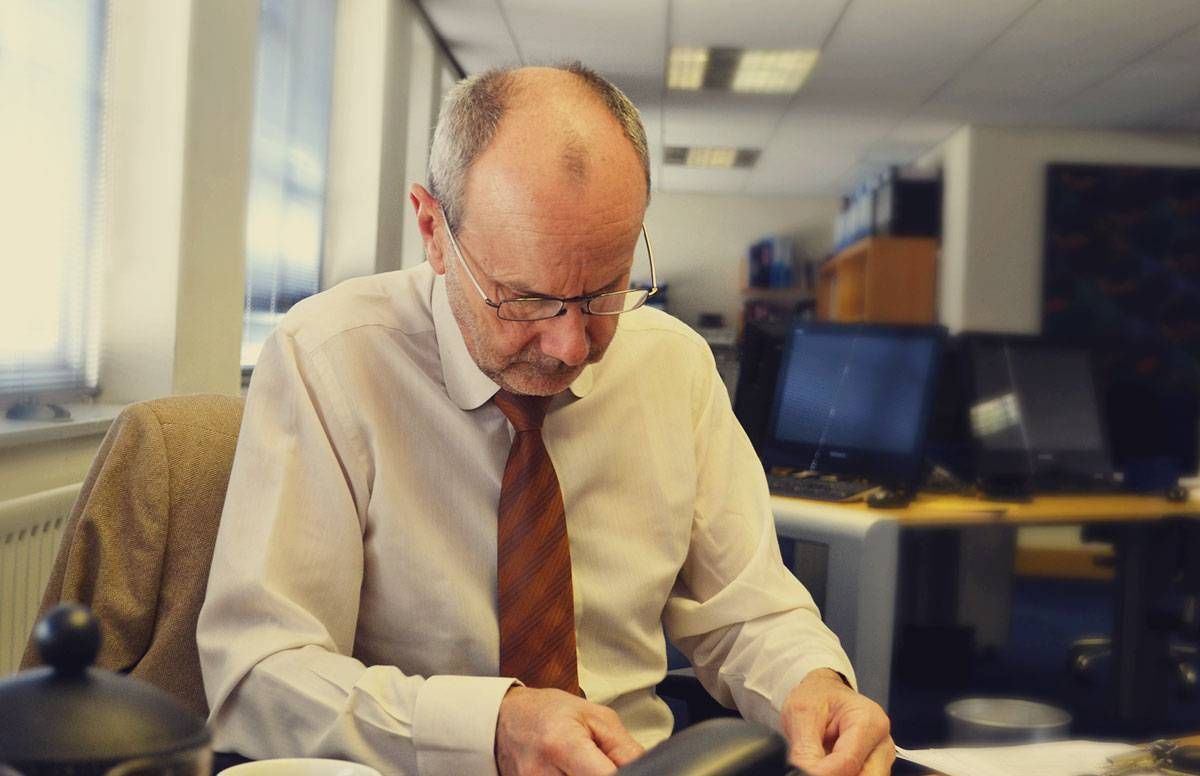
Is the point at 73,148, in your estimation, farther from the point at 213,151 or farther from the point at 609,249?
the point at 609,249

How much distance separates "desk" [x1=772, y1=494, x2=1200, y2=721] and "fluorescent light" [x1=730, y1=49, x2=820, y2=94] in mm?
3016

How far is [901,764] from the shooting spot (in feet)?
3.05

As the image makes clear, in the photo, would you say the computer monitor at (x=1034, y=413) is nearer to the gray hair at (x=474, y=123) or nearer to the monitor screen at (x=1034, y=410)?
the monitor screen at (x=1034, y=410)

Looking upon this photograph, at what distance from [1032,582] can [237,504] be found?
5.50 meters

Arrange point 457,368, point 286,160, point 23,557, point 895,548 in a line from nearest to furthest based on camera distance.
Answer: point 457,368 < point 23,557 < point 895,548 < point 286,160

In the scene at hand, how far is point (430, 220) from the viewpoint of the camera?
3.65 feet

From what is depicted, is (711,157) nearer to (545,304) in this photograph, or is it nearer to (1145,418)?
(1145,418)

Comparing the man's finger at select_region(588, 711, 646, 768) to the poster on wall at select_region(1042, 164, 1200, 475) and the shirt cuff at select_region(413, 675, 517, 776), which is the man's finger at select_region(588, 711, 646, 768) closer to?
the shirt cuff at select_region(413, 675, 517, 776)

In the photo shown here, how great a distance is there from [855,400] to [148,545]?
212cm

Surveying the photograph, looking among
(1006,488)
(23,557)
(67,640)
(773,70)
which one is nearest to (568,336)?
(67,640)

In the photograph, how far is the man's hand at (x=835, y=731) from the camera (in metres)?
0.90

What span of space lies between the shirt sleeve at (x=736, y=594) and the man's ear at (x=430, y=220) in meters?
0.35

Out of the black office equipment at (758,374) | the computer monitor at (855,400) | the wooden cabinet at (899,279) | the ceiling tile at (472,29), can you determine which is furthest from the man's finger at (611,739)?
the wooden cabinet at (899,279)

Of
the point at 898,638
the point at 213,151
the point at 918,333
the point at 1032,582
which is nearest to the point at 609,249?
the point at 918,333
